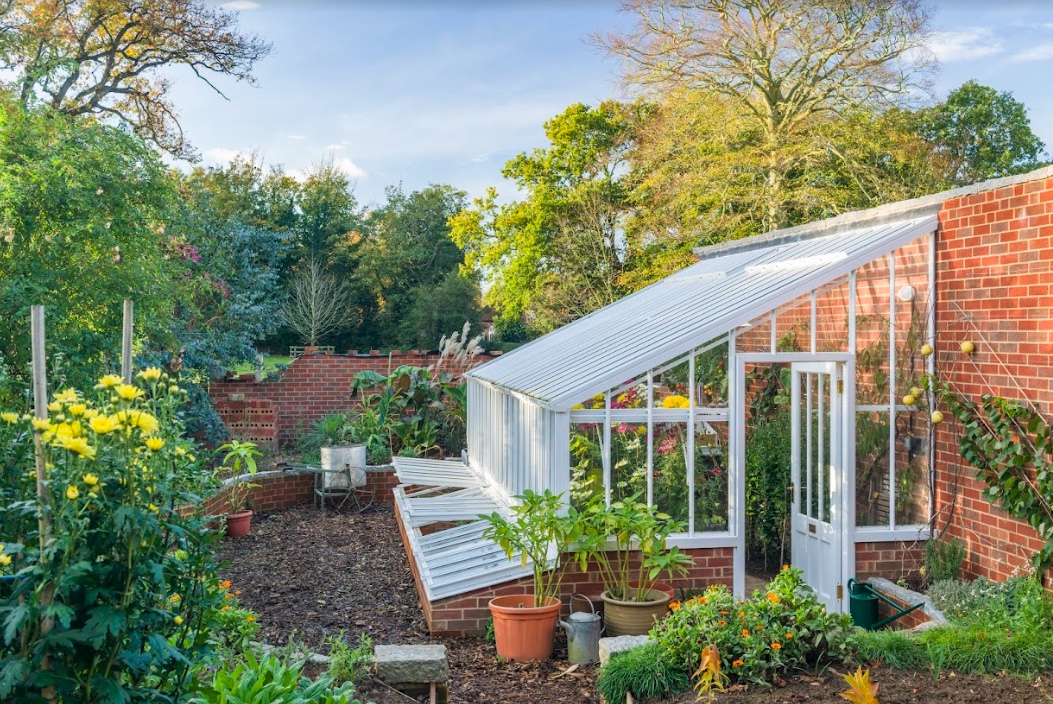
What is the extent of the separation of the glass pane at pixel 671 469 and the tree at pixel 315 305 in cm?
2061

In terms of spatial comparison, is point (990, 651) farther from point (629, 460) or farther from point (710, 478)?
point (629, 460)

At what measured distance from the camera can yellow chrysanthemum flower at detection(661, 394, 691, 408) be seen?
7.07 meters

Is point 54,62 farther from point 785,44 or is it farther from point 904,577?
point 785,44

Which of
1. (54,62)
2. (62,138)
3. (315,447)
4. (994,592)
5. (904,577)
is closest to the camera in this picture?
(994,592)

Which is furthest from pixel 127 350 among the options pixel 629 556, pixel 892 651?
pixel 892 651

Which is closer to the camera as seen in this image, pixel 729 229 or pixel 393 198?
pixel 729 229

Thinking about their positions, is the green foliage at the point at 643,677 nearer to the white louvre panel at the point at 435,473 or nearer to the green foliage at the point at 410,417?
the white louvre panel at the point at 435,473

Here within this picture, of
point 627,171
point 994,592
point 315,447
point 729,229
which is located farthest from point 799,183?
point 994,592

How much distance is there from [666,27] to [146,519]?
63.8ft

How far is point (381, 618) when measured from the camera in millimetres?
7586

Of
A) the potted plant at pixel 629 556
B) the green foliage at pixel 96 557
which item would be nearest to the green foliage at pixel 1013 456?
the potted plant at pixel 629 556

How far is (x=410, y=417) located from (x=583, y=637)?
8.69 m

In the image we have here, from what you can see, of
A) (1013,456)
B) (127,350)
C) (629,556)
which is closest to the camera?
(127,350)

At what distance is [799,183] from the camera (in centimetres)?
1950
